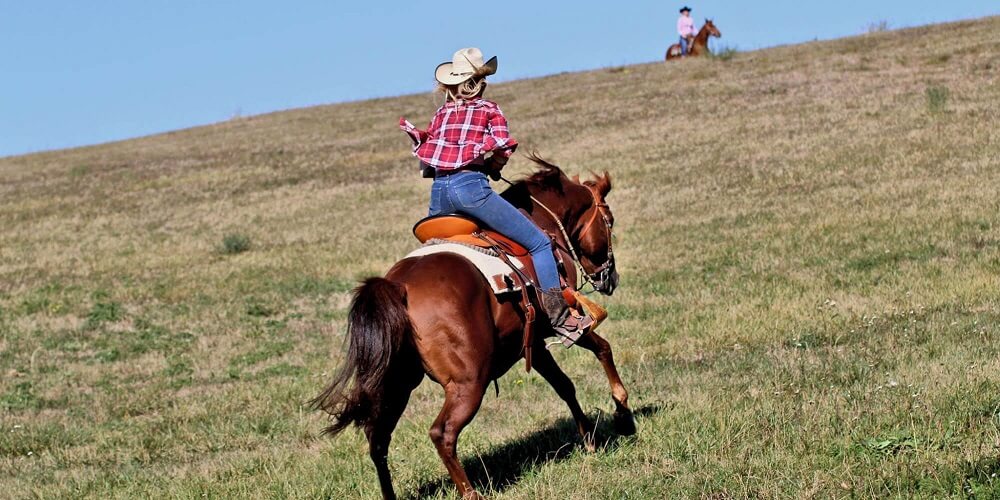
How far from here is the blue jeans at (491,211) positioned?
743 cm

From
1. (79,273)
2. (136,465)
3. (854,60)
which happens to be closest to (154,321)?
(79,273)

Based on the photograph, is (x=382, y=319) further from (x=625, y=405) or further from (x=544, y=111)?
(x=544, y=111)

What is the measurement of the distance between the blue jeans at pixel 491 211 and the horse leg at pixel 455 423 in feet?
4.18

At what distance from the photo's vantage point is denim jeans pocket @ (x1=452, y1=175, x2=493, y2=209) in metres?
7.43

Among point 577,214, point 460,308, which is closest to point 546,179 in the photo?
point 577,214

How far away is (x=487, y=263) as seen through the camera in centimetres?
705

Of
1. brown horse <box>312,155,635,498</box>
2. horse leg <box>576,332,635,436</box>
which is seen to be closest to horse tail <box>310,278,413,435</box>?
brown horse <box>312,155,635,498</box>

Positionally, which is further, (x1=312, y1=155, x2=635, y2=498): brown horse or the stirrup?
the stirrup

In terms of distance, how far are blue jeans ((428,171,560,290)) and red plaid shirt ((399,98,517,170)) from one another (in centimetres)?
12

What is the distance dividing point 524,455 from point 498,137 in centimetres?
229

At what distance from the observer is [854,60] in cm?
3650

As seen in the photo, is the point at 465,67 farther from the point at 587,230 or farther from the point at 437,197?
the point at 587,230

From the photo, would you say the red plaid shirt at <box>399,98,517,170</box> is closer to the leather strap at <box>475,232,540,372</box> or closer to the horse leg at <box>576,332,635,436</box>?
the leather strap at <box>475,232,540,372</box>

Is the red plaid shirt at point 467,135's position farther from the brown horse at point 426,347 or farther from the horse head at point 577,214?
the horse head at point 577,214
